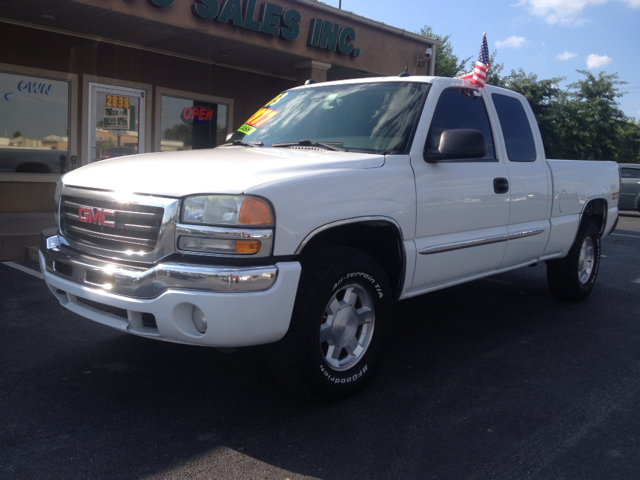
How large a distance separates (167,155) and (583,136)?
33.6 m

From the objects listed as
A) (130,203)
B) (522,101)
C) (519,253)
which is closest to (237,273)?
(130,203)

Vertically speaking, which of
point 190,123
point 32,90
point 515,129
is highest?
point 32,90

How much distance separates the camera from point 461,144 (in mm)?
3725

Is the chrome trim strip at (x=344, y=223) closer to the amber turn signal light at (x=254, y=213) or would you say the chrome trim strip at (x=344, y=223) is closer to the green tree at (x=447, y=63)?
the amber turn signal light at (x=254, y=213)

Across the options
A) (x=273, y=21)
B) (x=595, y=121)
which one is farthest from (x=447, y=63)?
(x=273, y=21)

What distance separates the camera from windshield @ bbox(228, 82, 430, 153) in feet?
12.9

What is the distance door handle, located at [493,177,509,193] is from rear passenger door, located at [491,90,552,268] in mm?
94

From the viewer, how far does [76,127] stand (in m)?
10.6

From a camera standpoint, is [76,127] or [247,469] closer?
[247,469]

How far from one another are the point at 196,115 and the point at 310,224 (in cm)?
1026

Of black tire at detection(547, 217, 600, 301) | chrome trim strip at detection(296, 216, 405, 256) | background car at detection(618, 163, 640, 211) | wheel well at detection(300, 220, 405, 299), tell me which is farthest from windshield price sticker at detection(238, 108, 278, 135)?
background car at detection(618, 163, 640, 211)

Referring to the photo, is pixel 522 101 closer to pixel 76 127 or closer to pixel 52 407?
pixel 52 407

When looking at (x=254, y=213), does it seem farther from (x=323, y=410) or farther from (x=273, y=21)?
(x=273, y=21)

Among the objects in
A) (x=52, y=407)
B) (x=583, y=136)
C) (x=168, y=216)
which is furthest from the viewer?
(x=583, y=136)
